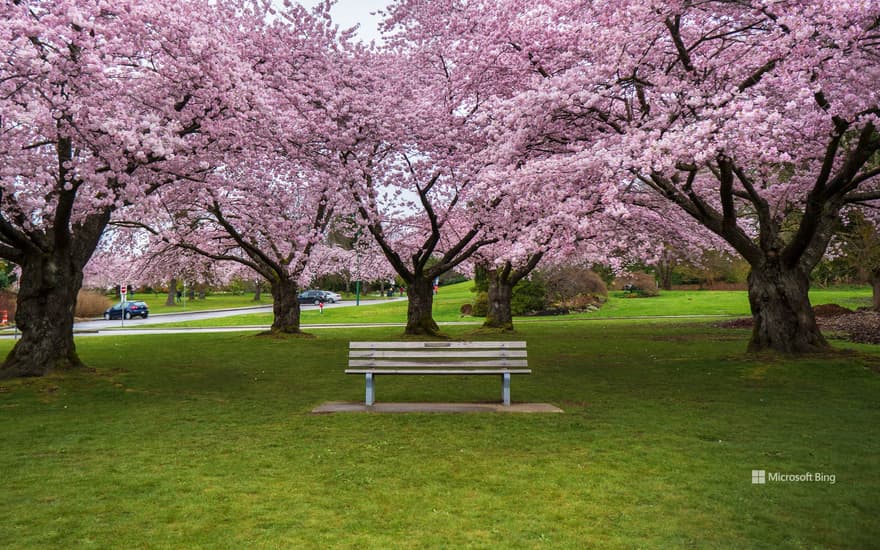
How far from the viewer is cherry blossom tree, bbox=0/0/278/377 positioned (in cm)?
1108

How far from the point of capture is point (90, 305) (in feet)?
160

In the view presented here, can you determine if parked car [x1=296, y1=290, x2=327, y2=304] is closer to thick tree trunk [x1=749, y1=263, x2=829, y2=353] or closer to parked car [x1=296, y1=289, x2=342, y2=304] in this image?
parked car [x1=296, y1=289, x2=342, y2=304]

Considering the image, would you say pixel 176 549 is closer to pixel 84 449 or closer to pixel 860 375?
pixel 84 449

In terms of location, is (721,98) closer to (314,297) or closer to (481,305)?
(481,305)

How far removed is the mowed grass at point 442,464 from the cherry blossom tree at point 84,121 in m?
2.47

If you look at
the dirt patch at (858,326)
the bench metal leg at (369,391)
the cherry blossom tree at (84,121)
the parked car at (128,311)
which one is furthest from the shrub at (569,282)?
the bench metal leg at (369,391)

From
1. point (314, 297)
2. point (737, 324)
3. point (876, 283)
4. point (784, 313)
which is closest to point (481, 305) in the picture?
point (737, 324)

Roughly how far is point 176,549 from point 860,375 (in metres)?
13.3

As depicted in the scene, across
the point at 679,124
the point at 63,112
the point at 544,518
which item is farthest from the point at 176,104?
the point at 544,518

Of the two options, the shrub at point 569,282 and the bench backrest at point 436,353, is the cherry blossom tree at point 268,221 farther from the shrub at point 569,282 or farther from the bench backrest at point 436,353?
the shrub at point 569,282

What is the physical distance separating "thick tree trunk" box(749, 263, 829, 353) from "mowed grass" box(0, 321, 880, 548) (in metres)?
1.93

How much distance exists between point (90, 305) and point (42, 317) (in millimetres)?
39470

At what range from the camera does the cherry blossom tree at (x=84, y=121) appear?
11.1 metres

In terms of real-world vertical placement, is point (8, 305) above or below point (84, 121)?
below
